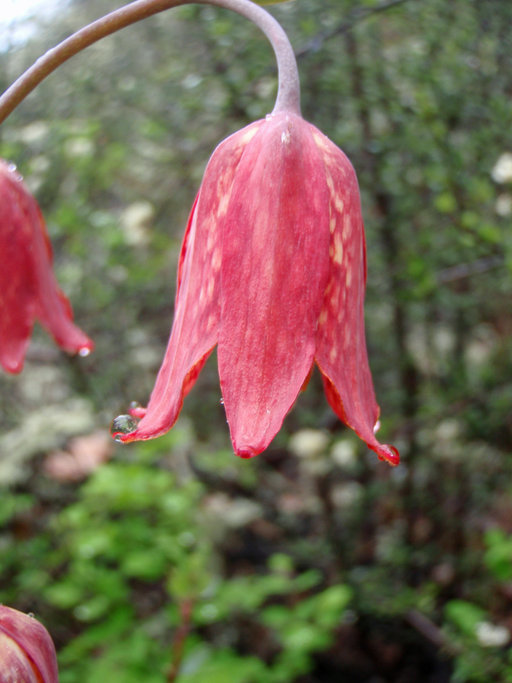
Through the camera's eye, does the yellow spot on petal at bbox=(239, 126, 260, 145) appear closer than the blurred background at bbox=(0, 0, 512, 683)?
Yes

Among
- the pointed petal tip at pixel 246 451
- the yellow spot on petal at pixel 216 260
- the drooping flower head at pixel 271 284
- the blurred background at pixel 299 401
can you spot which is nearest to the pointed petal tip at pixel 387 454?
the drooping flower head at pixel 271 284

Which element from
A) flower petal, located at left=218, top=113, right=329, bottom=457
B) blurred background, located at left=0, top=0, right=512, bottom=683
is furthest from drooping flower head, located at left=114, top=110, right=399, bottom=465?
blurred background, located at left=0, top=0, right=512, bottom=683

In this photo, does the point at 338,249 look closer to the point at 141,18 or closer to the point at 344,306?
the point at 344,306

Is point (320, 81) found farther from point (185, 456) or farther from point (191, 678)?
point (191, 678)

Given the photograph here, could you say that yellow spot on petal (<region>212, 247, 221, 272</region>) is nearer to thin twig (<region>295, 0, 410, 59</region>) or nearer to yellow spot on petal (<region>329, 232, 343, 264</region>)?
yellow spot on petal (<region>329, 232, 343, 264</region>)

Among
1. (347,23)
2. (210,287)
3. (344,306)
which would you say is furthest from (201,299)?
(347,23)

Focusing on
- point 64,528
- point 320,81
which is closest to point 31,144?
point 320,81
